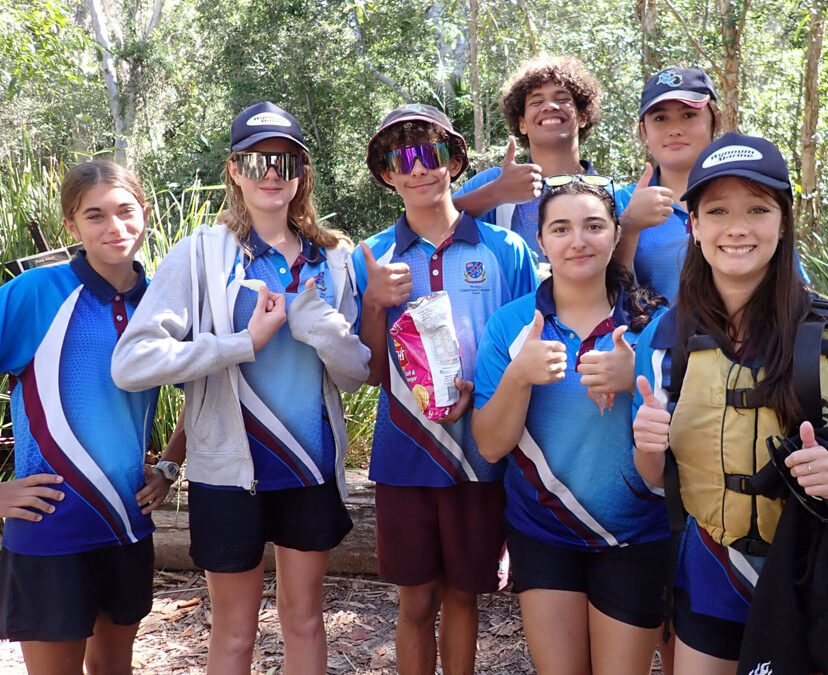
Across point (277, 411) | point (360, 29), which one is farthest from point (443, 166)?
point (360, 29)

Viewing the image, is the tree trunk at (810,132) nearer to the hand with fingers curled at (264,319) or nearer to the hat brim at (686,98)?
the hat brim at (686,98)

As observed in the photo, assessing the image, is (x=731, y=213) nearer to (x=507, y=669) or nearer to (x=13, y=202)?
(x=507, y=669)

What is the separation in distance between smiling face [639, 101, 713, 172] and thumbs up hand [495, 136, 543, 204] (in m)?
0.54

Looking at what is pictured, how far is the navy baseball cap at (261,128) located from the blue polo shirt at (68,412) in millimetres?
836

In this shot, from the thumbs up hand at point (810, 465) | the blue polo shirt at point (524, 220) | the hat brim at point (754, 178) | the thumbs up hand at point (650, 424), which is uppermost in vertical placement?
the blue polo shirt at point (524, 220)

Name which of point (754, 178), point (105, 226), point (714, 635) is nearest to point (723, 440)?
point (714, 635)

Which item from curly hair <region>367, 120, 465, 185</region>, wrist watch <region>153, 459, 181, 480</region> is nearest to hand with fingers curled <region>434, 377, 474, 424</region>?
curly hair <region>367, 120, 465, 185</region>

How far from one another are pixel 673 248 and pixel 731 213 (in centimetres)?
85

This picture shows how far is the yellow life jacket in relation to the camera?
2.34m

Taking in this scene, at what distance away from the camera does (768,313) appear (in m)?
2.48

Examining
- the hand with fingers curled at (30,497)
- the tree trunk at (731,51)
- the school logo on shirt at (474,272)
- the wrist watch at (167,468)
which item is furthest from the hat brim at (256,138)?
the tree trunk at (731,51)

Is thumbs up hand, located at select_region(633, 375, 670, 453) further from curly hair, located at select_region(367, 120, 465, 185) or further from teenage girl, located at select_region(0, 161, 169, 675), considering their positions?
teenage girl, located at select_region(0, 161, 169, 675)

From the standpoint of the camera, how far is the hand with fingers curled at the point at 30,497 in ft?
10.2

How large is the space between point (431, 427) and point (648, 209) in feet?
4.01
